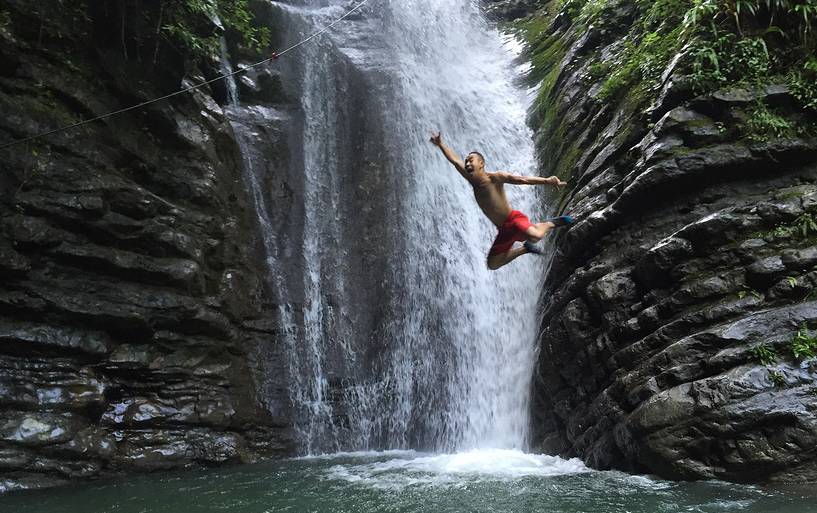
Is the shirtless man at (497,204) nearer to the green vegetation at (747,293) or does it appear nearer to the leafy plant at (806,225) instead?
the green vegetation at (747,293)

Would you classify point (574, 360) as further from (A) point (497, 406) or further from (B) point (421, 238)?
(B) point (421, 238)

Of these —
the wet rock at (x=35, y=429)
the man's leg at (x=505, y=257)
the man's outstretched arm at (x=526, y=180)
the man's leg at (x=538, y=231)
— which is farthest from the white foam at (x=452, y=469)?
the wet rock at (x=35, y=429)

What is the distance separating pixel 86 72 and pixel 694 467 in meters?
10.1

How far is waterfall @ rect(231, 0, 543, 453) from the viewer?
10.3m

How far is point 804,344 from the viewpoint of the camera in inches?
215

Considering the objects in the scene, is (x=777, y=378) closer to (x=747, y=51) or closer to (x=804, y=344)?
(x=804, y=344)

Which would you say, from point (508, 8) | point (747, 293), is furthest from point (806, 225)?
point (508, 8)

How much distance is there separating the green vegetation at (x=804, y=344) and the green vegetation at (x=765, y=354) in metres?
0.18

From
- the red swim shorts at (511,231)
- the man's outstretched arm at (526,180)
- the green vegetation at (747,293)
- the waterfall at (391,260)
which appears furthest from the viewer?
the waterfall at (391,260)

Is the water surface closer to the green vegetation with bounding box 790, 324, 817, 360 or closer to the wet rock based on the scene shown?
the wet rock

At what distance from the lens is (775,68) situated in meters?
7.35

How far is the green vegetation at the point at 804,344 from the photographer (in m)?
5.39

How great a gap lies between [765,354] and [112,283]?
857cm

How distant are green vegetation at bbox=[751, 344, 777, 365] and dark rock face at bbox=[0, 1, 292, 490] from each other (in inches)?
287
